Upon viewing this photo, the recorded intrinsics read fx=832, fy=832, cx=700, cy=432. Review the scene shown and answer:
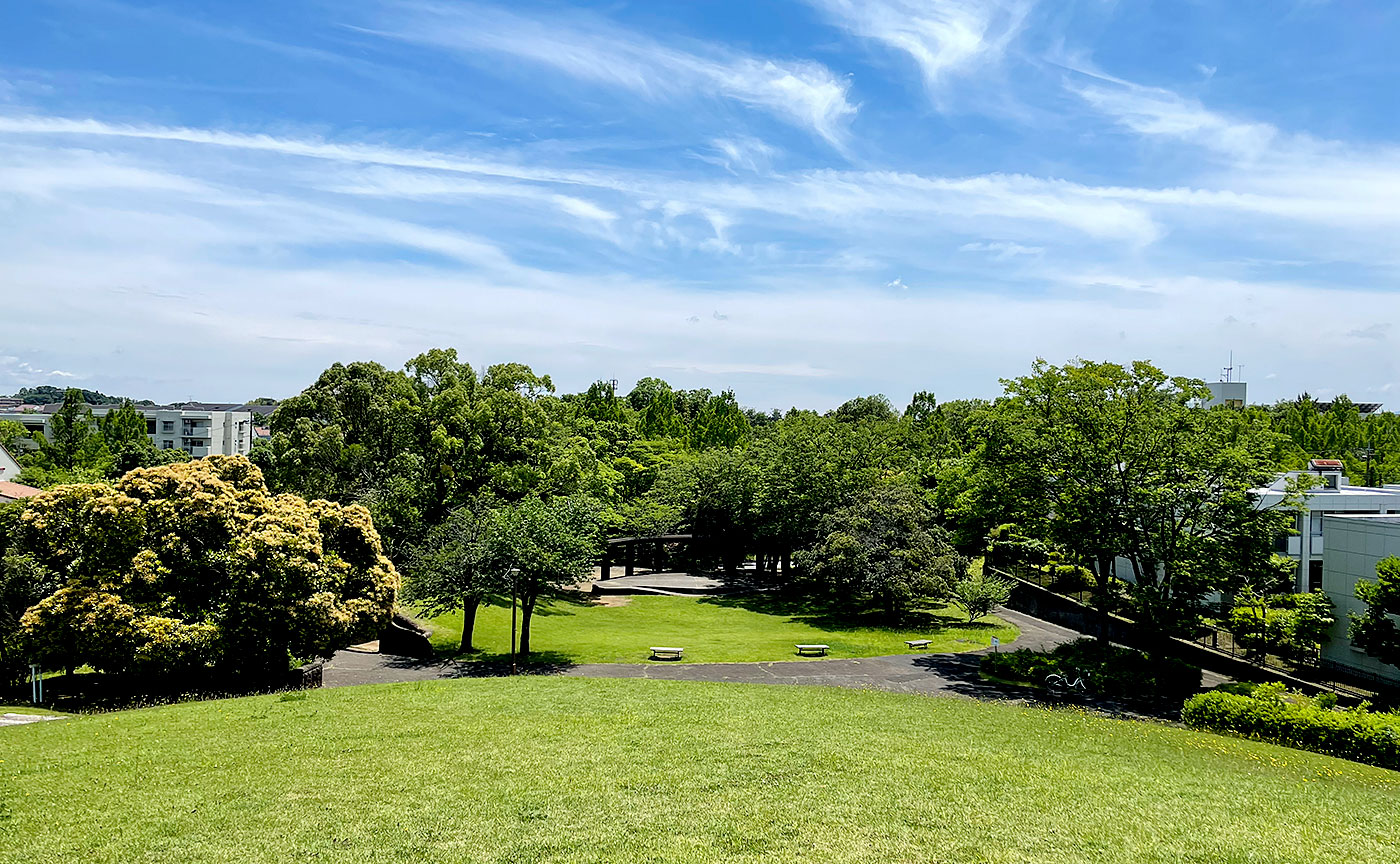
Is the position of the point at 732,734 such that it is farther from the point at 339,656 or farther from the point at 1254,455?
the point at 1254,455

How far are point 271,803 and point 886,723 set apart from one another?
1036cm

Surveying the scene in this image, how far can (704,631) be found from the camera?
3144 cm

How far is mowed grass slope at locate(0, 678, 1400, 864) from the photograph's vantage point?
902 centimetres

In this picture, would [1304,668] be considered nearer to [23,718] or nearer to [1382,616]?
[1382,616]

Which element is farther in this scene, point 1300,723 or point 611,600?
point 611,600

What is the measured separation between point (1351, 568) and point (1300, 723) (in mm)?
10528

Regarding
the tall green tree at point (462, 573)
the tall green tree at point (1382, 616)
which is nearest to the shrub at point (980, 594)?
the tall green tree at point (1382, 616)

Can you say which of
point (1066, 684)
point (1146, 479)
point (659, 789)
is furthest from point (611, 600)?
point (659, 789)

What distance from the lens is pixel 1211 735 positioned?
16641 millimetres

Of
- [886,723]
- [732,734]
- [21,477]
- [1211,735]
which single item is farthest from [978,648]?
[21,477]

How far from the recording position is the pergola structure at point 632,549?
46.3m

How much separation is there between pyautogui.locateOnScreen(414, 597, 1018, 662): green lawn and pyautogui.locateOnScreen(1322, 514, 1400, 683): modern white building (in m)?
9.82

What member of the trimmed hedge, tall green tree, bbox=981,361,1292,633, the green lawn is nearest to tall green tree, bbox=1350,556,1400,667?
tall green tree, bbox=981,361,1292,633

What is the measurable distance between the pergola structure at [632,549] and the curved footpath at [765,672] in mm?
21235
